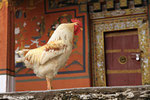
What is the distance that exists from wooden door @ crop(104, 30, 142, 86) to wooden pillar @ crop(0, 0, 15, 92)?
2.71 meters

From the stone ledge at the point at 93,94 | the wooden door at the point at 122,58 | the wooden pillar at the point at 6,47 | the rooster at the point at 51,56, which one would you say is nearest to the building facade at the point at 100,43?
the wooden door at the point at 122,58

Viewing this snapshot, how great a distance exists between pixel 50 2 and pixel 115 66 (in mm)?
2628

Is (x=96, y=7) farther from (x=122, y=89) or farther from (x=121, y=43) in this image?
(x=122, y=89)

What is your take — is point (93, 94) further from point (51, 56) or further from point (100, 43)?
point (100, 43)

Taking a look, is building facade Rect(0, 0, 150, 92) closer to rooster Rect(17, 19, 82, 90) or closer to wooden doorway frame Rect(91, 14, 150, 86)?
wooden doorway frame Rect(91, 14, 150, 86)

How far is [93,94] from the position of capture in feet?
10.8

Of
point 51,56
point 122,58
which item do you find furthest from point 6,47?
point 122,58

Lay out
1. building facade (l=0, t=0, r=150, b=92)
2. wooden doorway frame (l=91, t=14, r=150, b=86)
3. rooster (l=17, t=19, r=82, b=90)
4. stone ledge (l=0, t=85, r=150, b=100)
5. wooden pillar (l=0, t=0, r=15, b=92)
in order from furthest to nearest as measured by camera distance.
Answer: building facade (l=0, t=0, r=150, b=92) → wooden doorway frame (l=91, t=14, r=150, b=86) → wooden pillar (l=0, t=0, r=15, b=92) → rooster (l=17, t=19, r=82, b=90) → stone ledge (l=0, t=85, r=150, b=100)

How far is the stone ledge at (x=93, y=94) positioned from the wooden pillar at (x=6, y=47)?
2.05 m

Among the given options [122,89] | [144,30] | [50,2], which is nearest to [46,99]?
[122,89]

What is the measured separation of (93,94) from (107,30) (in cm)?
450

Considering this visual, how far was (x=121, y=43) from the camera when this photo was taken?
7539mm

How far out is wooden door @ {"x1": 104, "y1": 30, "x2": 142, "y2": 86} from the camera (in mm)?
7285

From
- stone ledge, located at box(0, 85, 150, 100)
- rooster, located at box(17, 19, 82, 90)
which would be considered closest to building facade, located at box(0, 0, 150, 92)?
rooster, located at box(17, 19, 82, 90)
